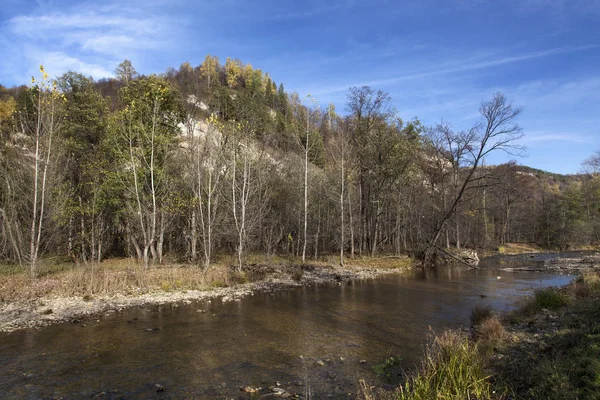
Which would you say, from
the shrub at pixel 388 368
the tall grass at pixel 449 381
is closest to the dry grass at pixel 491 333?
the shrub at pixel 388 368

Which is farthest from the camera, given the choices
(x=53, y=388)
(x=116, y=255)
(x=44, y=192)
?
(x=116, y=255)

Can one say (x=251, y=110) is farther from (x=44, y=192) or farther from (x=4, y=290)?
(x=4, y=290)

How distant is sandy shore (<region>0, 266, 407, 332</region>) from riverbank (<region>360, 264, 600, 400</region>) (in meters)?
12.3

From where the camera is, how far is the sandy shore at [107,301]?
13969 mm

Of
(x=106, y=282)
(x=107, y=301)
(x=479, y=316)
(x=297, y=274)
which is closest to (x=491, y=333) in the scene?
(x=479, y=316)

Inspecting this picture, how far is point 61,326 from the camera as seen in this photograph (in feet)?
43.2

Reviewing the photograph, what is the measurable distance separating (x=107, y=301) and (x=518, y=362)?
54.3 ft

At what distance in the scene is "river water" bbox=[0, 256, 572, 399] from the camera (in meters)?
8.37

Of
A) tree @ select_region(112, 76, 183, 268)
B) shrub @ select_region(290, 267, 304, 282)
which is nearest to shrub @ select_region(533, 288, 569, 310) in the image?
shrub @ select_region(290, 267, 304, 282)

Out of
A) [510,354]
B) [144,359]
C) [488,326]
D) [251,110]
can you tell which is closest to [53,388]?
[144,359]

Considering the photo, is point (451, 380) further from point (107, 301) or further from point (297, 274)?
point (297, 274)

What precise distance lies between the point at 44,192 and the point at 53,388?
15.7 metres

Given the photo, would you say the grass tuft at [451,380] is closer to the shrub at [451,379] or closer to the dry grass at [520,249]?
the shrub at [451,379]

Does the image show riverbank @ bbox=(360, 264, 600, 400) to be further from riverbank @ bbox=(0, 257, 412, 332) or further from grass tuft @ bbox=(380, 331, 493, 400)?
riverbank @ bbox=(0, 257, 412, 332)
